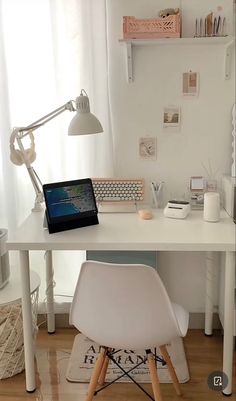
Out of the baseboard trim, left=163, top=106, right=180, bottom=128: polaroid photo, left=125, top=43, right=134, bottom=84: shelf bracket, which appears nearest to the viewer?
left=125, top=43, right=134, bottom=84: shelf bracket

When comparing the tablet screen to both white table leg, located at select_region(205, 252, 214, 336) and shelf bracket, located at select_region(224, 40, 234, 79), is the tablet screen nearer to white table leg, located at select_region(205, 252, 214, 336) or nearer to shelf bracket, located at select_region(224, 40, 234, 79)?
white table leg, located at select_region(205, 252, 214, 336)

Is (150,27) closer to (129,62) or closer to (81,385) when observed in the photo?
(129,62)

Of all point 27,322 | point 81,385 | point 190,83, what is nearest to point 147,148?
point 190,83

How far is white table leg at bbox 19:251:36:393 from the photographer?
2020 millimetres

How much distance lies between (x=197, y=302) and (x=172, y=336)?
3.51 ft

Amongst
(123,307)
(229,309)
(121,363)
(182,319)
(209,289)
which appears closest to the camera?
(123,307)

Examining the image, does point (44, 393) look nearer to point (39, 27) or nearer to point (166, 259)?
point (166, 259)

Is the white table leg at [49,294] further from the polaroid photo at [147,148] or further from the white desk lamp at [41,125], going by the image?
the polaroid photo at [147,148]

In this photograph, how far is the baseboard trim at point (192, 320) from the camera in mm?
2729

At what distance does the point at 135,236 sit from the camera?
202 centimetres

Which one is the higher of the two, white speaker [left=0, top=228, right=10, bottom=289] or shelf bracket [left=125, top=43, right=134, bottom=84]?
shelf bracket [left=125, top=43, right=134, bottom=84]

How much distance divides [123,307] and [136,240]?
14.9 inches

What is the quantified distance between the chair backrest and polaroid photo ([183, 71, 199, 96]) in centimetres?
125

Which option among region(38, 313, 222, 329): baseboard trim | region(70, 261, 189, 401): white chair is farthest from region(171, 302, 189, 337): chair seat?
region(38, 313, 222, 329): baseboard trim
